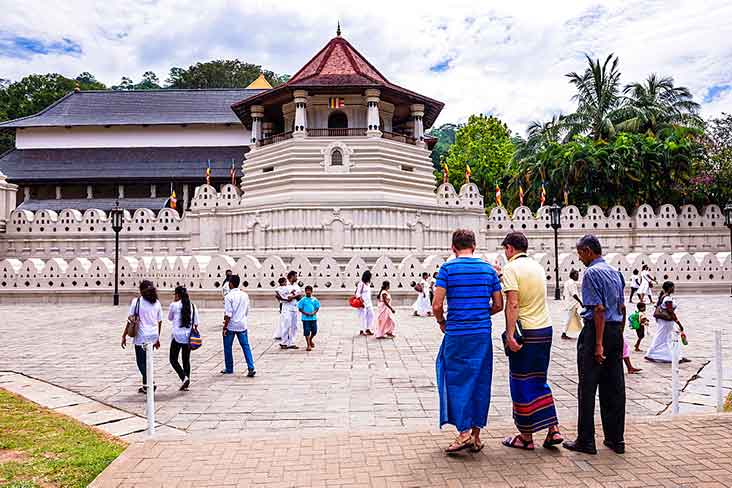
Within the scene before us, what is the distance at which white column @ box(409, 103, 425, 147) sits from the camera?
3061 cm

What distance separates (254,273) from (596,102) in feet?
96.1

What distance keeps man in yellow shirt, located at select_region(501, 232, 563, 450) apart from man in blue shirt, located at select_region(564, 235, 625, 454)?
1.00ft

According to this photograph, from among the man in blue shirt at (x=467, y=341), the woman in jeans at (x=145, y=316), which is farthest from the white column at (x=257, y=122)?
the man in blue shirt at (x=467, y=341)

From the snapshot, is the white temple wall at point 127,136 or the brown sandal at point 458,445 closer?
the brown sandal at point 458,445

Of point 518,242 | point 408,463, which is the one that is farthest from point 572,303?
point 408,463

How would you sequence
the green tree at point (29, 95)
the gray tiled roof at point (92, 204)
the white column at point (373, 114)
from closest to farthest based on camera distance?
the white column at point (373, 114) < the gray tiled roof at point (92, 204) < the green tree at point (29, 95)

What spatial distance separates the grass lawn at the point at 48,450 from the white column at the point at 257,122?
26.0 metres

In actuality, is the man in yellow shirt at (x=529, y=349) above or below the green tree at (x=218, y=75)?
below

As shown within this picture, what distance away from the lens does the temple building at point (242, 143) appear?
2781 centimetres

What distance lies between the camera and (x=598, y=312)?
477 cm

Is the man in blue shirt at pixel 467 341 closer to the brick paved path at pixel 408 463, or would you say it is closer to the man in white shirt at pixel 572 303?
the brick paved path at pixel 408 463

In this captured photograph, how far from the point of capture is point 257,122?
3116 centimetres

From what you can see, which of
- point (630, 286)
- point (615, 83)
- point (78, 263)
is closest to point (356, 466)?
point (630, 286)

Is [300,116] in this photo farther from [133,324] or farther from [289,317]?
[133,324]
